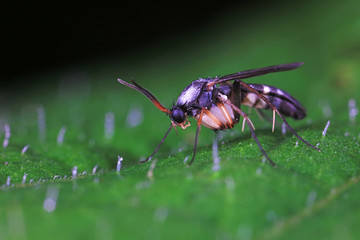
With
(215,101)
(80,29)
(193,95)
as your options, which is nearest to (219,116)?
(215,101)

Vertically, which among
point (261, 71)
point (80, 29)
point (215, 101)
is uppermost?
point (80, 29)

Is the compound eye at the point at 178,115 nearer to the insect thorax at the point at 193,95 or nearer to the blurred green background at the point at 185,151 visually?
the insect thorax at the point at 193,95

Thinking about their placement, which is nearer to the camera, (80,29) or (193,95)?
(193,95)

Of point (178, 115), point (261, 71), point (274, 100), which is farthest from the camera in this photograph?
point (274, 100)

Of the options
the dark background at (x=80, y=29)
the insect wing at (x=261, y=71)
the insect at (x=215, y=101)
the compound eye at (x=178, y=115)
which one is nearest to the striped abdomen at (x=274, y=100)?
the insect at (x=215, y=101)

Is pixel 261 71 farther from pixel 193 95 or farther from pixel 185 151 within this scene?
pixel 185 151
